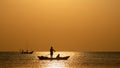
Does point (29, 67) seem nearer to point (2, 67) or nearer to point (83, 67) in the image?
point (2, 67)

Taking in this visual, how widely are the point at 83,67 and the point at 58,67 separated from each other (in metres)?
4.56

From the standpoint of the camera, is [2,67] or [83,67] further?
[83,67]

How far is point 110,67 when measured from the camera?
77500 millimetres

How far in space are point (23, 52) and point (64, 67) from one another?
63210 millimetres

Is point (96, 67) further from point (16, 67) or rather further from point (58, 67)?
point (16, 67)

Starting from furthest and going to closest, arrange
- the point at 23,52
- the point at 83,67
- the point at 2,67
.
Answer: the point at 23,52, the point at 83,67, the point at 2,67

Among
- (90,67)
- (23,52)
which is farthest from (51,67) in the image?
(23,52)

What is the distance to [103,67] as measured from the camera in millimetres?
77562

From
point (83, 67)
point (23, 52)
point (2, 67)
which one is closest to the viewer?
point (2, 67)

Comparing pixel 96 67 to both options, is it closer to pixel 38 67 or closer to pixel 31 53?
pixel 38 67

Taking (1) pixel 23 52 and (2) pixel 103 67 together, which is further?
(1) pixel 23 52

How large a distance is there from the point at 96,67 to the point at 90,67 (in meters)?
1.26

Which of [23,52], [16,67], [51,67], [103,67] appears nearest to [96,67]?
[103,67]

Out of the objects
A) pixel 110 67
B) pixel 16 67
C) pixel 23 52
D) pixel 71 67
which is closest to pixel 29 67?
pixel 16 67
